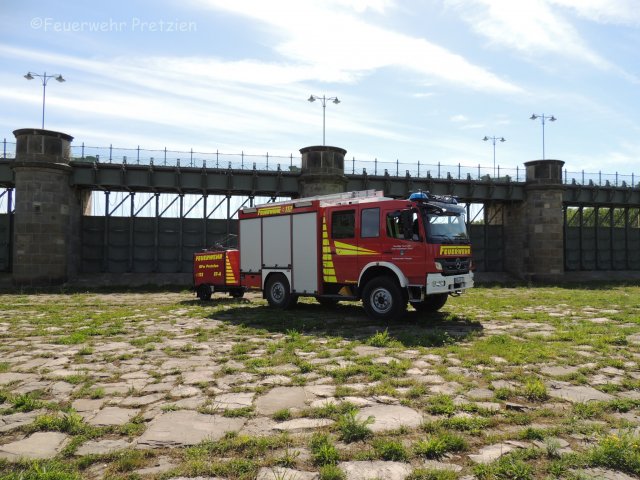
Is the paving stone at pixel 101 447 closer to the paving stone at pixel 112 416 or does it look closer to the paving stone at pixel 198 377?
the paving stone at pixel 112 416

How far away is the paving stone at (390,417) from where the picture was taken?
4539 millimetres

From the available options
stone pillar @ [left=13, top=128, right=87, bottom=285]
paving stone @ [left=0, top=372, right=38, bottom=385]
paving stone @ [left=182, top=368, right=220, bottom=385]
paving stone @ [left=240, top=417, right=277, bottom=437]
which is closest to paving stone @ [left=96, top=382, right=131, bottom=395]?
paving stone @ [left=182, top=368, right=220, bottom=385]

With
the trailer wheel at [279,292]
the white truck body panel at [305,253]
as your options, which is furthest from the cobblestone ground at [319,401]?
the trailer wheel at [279,292]

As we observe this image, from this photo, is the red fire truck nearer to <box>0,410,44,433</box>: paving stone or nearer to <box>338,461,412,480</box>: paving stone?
<box>338,461,412,480</box>: paving stone

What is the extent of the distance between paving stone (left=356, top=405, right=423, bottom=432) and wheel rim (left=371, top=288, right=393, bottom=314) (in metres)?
6.27

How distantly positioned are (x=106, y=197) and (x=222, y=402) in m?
25.3

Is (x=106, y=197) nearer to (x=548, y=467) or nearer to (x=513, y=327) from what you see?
(x=513, y=327)

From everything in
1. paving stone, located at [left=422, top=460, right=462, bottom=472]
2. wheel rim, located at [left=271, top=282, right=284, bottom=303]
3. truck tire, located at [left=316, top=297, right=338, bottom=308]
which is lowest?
truck tire, located at [left=316, top=297, right=338, bottom=308]

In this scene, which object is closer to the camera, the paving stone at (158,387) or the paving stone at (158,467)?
the paving stone at (158,467)

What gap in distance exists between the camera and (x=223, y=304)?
16.1 metres

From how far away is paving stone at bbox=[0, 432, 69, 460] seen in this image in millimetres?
3854

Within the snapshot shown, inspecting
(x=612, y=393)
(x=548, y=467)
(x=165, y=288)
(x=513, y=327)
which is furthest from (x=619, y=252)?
(x=548, y=467)

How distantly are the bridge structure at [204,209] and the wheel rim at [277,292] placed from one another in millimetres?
9193

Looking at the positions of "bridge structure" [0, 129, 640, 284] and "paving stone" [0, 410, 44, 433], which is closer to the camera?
"paving stone" [0, 410, 44, 433]
